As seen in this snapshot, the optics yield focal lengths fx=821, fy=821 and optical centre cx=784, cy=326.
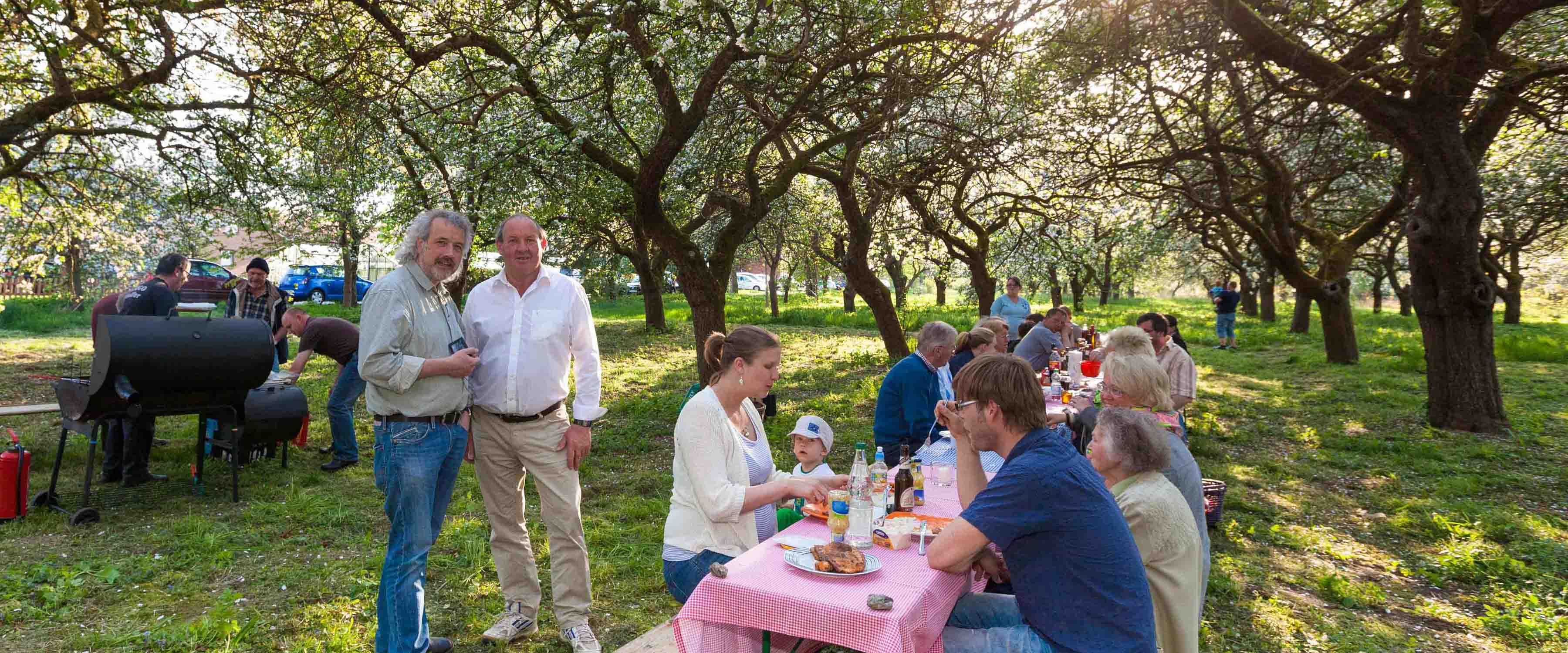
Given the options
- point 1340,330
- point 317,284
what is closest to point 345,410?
point 1340,330

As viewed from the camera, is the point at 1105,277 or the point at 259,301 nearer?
the point at 259,301

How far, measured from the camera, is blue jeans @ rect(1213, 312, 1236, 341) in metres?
18.7

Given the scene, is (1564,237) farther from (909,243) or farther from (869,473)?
(869,473)

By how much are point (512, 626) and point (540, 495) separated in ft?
2.24

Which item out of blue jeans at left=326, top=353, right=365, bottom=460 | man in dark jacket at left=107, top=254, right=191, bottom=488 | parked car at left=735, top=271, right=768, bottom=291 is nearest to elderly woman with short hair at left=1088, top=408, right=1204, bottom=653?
blue jeans at left=326, top=353, right=365, bottom=460

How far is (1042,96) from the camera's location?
879 centimetres

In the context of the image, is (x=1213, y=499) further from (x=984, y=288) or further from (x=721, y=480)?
(x=984, y=288)

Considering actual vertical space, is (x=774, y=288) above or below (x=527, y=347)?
above

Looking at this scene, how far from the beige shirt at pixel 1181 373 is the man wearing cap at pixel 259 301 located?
757 cm

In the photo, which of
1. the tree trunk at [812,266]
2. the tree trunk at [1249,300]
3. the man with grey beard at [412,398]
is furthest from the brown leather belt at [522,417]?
the tree trunk at [1249,300]

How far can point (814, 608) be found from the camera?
2316mm

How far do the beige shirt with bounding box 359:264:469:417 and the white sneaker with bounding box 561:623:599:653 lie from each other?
1141 millimetres

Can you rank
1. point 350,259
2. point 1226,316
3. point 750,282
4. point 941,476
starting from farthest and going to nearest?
point 750,282 → point 350,259 → point 1226,316 → point 941,476

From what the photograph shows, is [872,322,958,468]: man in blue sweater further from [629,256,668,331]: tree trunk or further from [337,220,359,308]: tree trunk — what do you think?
[629,256,668,331]: tree trunk
